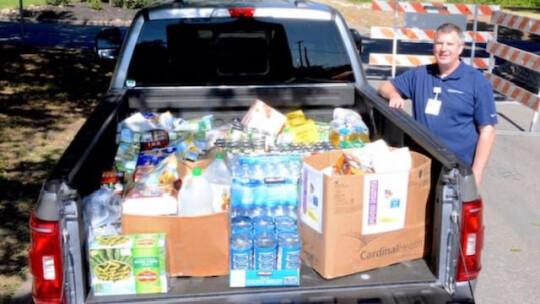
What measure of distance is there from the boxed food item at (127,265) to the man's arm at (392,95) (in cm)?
211

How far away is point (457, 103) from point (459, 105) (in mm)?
19

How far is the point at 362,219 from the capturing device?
3039 millimetres

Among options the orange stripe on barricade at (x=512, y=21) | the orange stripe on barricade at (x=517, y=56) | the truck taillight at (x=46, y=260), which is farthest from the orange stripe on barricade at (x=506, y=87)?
the truck taillight at (x=46, y=260)

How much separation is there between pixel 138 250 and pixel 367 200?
3.44ft

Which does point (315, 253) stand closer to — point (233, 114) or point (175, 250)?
point (175, 250)

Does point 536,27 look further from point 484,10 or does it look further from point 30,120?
point 30,120

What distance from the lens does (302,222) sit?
3273 millimetres

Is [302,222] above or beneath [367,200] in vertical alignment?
→ beneath

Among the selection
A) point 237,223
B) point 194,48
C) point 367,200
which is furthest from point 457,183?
point 194,48

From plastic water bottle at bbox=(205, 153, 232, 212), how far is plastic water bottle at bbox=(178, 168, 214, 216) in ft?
0.10

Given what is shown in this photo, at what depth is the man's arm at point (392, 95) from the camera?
445 centimetres

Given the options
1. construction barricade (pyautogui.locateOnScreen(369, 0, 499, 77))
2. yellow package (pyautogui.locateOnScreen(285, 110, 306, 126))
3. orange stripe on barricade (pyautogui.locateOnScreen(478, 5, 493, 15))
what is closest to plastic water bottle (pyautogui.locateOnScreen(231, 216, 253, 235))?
yellow package (pyautogui.locateOnScreen(285, 110, 306, 126))

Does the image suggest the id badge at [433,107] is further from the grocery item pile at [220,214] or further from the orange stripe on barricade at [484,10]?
the orange stripe on barricade at [484,10]

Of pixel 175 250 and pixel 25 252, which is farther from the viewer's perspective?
pixel 25 252
